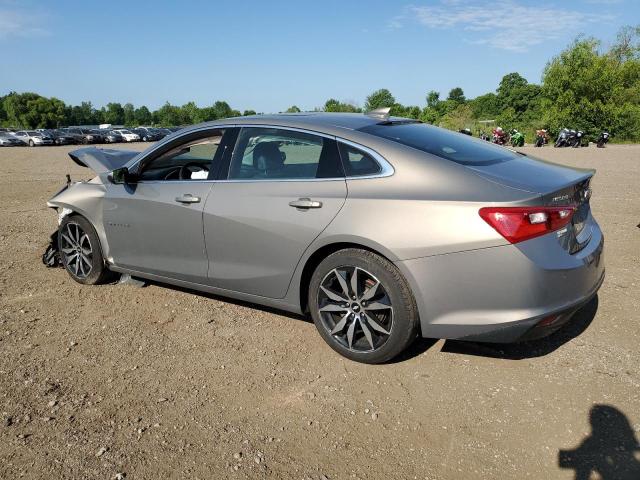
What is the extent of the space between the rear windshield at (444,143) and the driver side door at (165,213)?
1409 millimetres

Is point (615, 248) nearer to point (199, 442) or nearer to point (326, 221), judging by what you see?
point (326, 221)

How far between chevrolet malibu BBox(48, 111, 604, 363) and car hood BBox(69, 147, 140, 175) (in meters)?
0.62

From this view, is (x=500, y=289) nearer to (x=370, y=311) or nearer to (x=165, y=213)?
(x=370, y=311)

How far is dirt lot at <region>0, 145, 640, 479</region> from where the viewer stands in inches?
103

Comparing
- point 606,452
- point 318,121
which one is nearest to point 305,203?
point 318,121

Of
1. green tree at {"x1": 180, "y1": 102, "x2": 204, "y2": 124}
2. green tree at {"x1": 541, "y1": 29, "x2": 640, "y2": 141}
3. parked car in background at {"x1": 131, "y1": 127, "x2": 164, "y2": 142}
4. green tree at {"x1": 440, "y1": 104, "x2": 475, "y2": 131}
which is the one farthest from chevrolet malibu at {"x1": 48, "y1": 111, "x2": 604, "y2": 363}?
green tree at {"x1": 180, "y1": 102, "x2": 204, "y2": 124}

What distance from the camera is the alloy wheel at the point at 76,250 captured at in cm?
506

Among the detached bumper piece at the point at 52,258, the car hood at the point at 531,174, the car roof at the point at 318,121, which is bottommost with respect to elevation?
the detached bumper piece at the point at 52,258

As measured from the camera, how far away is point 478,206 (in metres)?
2.97

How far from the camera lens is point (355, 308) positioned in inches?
136

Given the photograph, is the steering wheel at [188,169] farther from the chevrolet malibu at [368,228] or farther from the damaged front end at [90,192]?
the damaged front end at [90,192]

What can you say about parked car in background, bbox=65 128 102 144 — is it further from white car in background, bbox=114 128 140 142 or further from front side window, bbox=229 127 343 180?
front side window, bbox=229 127 343 180

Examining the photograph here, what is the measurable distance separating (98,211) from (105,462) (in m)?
2.78

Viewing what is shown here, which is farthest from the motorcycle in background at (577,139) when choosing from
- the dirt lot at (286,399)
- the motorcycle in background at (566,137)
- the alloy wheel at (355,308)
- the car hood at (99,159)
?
the alloy wheel at (355,308)
